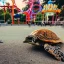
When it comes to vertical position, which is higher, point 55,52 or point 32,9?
point 55,52

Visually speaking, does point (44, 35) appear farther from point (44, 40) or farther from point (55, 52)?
point (55, 52)

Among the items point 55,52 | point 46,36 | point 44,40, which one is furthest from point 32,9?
point 55,52

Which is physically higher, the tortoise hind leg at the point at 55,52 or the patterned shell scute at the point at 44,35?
the patterned shell scute at the point at 44,35

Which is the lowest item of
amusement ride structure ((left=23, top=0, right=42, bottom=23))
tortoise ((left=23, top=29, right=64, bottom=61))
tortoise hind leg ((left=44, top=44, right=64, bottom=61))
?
amusement ride structure ((left=23, top=0, right=42, bottom=23))

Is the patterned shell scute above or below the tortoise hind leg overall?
above

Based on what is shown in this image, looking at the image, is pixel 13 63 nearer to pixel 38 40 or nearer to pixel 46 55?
pixel 46 55

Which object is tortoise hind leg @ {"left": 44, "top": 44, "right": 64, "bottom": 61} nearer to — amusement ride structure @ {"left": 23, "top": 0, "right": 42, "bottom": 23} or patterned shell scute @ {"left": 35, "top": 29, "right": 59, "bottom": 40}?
patterned shell scute @ {"left": 35, "top": 29, "right": 59, "bottom": 40}

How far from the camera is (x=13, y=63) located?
4.61 m

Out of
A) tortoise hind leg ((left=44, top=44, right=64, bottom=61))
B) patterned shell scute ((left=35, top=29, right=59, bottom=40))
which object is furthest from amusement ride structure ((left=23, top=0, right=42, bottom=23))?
tortoise hind leg ((left=44, top=44, right=64, bottom=61))

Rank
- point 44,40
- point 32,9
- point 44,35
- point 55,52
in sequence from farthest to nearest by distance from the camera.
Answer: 1. point 32,9
2. point 44,35
3. point 44,40
4. point 55,52

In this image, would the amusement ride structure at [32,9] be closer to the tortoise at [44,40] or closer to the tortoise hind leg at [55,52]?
the tortoise at [44,40]

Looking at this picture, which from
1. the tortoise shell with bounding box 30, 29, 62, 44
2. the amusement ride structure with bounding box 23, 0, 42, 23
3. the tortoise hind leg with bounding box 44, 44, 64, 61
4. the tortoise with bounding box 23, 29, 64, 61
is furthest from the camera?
the amusement ride structure with bounding box 23, 0, 42, 23

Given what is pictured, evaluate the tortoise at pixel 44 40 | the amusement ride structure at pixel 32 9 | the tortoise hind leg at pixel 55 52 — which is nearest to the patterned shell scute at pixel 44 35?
the tortoise at pixel 44 40

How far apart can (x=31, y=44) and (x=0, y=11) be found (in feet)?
148
